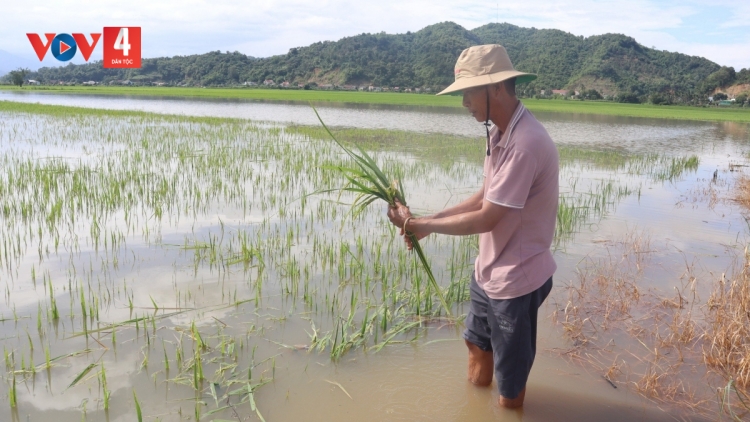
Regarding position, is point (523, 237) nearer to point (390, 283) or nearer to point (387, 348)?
point (387, 348)

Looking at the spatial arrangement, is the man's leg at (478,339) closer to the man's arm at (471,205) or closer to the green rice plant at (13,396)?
the man's arm at (471,205)

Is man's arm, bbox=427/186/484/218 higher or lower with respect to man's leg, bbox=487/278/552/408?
higher

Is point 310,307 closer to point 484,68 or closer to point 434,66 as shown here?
point 484,68

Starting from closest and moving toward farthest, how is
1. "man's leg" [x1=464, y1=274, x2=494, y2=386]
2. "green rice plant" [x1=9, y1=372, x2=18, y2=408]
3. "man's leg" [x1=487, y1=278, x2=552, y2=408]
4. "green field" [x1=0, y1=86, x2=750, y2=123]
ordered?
"man's leg" [x1=487, y1=278, x2=552, y2=408] → "green rice plant" [x1=9, y1=372, x2=18, y2=408] → "man's leg" [x1=464, y1=274, x2=494, y2=386] → "green field" [x1=0, y1=86, x2=750, y2=123]

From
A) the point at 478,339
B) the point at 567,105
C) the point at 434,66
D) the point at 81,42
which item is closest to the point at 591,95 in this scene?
the point at 567,105

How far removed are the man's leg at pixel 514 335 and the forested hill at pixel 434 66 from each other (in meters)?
50.9

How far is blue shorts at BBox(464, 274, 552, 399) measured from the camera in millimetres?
2133

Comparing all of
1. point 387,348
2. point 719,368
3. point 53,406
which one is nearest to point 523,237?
point 387,348

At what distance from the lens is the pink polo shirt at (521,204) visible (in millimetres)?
1976

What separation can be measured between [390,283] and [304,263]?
782 mm

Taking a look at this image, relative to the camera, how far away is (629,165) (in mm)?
11016

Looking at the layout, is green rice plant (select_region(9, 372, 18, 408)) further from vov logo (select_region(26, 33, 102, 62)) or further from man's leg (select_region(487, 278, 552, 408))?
vov logo (select_region(26, 33, 102, 62))

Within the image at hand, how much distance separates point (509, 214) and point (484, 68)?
0.60 m

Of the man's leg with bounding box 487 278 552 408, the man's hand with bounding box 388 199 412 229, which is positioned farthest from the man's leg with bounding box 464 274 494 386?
A: the man's hand with bounding box 388 199 412 229
